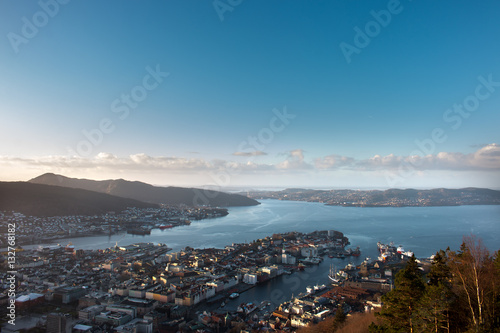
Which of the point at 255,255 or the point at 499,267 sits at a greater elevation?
the point at 499,267

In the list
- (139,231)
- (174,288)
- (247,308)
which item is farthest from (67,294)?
(139,231)

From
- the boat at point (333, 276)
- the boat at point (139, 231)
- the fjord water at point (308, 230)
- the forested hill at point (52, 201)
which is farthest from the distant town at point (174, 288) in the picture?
the forested hill at point (52, 201)

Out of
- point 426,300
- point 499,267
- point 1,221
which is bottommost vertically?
point 1,221

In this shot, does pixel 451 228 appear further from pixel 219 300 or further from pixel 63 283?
pixel 63 283

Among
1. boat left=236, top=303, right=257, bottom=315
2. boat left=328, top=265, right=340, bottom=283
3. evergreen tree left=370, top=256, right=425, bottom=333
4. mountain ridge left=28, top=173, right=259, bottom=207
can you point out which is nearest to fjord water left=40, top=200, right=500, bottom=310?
boat left=328, top=265, right=340, bottom=283

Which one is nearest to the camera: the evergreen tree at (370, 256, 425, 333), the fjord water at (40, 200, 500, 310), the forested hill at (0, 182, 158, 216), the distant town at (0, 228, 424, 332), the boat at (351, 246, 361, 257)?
the evergreen tree at (370, 256, 425, 333)

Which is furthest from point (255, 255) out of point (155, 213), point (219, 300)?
point (155, 213)

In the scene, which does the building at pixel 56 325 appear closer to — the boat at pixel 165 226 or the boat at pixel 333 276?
the boat at pixel 333 276

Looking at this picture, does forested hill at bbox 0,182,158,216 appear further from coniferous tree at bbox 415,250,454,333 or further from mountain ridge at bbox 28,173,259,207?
coniferous tree at bbox 415,250,454,333
